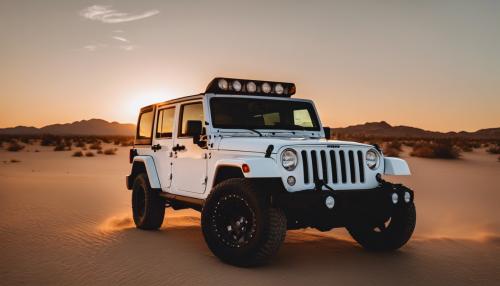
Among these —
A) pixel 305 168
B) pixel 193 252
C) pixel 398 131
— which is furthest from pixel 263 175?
pixel 398 131

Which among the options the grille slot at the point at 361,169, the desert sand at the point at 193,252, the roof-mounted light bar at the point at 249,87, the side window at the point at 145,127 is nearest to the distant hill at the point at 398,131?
the desert sand at the point at 193,252

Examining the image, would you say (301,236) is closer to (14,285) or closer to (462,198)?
(14,285)

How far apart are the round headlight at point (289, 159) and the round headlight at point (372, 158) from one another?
43.9 inches

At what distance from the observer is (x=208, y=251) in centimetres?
692

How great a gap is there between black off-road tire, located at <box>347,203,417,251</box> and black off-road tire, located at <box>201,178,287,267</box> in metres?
1.69

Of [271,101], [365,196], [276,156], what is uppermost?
[271,101]

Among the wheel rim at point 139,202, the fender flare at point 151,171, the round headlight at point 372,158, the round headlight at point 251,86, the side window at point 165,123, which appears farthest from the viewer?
the wheel rim at point 139,202

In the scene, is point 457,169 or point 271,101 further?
point 457,169

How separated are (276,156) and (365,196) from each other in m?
1.16

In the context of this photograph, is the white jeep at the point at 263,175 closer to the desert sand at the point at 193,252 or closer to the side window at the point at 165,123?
the side window at the point at 165,123

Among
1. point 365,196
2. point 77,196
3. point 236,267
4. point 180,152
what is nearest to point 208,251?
point 236,267

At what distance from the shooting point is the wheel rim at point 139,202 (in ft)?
29.4

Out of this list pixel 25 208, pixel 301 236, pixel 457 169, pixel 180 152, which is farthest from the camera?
pixel 457 169

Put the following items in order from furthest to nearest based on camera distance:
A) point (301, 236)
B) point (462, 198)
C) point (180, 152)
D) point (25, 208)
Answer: point (462, 198)
point (25, 208)
point (301, 236)
point (180, 152)
